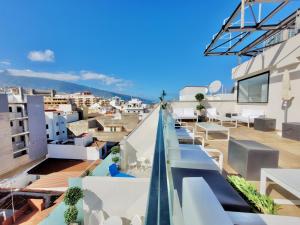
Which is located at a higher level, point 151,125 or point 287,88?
point 287,88

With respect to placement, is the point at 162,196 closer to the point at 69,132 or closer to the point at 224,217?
the point at 224,217

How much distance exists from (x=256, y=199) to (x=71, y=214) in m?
4.54

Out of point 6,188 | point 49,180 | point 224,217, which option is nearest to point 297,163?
point 224,217

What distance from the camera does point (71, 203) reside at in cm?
418

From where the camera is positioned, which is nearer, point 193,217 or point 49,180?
point 193,217

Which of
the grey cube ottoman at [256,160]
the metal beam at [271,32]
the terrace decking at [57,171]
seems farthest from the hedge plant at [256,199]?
the terrace decking at [57,171]

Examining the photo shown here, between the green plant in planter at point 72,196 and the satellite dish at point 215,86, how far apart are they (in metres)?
10.6

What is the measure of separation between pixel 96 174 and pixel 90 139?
50.9 feet

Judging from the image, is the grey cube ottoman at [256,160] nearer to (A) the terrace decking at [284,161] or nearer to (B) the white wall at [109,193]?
(A) the terrace decking at [284,161]

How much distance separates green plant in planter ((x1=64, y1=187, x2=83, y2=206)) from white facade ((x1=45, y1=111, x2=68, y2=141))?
21.4 metres

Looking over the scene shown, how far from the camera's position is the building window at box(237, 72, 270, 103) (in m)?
6.89

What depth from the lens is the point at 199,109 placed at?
9391mm

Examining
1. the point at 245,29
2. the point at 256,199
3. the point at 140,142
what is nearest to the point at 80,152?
the point at 140,142

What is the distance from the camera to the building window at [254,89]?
22.6ft
